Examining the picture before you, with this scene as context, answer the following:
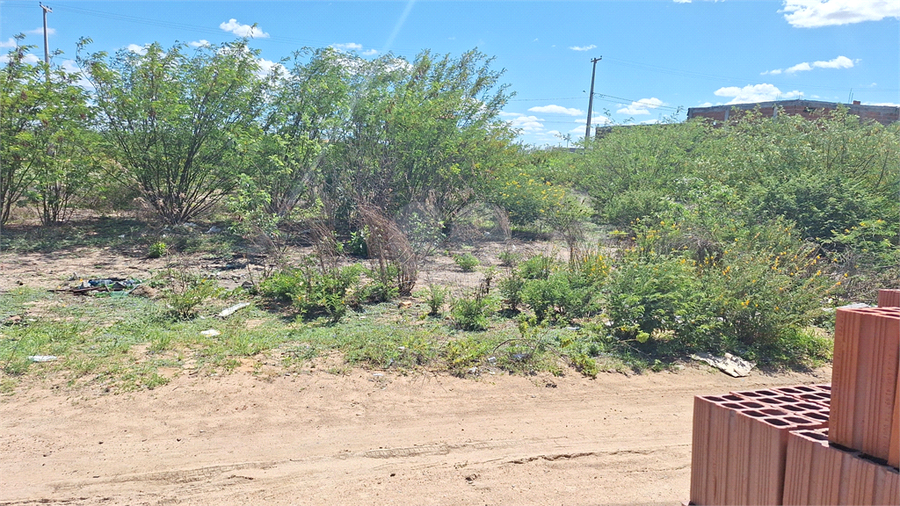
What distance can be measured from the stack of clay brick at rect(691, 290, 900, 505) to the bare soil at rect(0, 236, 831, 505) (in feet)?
4.30

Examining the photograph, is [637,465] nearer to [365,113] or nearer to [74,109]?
[365,113]

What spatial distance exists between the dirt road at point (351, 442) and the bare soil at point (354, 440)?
1cm

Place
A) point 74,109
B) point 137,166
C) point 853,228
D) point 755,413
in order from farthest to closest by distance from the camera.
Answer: point 137,166
point 74,109
point 853,228
point 755,413

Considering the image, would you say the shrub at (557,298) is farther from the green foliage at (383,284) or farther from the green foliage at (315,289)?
the green foliage at (315,289)

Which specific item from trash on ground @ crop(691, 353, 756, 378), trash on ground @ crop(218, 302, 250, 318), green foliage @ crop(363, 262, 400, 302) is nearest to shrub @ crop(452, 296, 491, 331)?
green foliage @ crop(363, 262, 400, 302)

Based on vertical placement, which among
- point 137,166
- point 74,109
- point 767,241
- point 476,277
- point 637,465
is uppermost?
point 74,109

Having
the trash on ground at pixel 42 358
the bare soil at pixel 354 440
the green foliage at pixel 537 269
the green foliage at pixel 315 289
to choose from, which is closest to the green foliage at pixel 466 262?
the green foliage at pixel 537 269

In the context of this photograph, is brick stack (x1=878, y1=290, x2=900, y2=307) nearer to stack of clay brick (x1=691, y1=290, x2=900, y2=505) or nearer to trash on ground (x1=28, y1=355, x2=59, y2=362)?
stack of clay brick (x1=691, y1=290, x2=900, y2=505)

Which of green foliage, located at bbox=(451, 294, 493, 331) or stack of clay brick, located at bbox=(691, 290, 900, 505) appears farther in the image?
green foliage, located at bbox=(451, 294, 493, 331)

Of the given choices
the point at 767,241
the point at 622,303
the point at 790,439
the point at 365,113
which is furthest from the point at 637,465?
the point at 365,113

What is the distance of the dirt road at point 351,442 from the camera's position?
332cm

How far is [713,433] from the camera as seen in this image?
2232 mm

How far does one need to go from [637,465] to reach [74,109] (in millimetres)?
11719

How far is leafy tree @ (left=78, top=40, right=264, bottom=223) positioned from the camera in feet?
36.1
